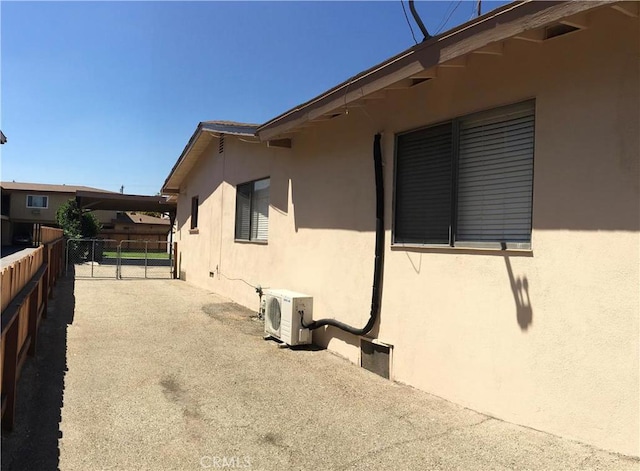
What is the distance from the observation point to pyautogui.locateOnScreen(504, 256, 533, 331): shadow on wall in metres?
4.10

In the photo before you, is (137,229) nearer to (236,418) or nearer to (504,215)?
(236,418)

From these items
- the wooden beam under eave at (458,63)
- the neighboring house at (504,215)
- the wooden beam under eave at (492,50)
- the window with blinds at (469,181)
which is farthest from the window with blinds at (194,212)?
the wooden beam under eave at (492,50)

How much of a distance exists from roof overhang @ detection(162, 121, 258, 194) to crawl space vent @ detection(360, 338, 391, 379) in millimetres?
4483

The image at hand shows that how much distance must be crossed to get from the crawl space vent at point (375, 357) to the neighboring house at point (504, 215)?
0.33 ft

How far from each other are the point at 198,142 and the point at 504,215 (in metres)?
11.0

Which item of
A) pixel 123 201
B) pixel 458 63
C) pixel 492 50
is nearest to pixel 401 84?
pixel 458 63

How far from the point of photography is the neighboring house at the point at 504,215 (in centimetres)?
355

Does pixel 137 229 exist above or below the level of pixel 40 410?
above

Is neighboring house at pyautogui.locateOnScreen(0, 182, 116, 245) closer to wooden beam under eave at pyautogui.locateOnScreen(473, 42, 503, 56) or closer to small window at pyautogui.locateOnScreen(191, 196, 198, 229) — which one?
small window at pyautogui.locateOnScreen(191, 196, 198, 229)

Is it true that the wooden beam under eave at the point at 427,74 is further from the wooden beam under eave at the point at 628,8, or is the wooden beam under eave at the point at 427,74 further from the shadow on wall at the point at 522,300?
the shadow on wall at the point at 522,300

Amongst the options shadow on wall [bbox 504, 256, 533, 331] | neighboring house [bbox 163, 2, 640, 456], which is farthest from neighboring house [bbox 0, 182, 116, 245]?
shadow on wall [bbox 504, 256, 533, 331]

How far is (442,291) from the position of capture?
4.97m

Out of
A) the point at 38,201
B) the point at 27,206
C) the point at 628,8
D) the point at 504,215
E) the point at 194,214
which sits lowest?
the point at 504,215

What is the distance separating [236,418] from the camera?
14.3ft
